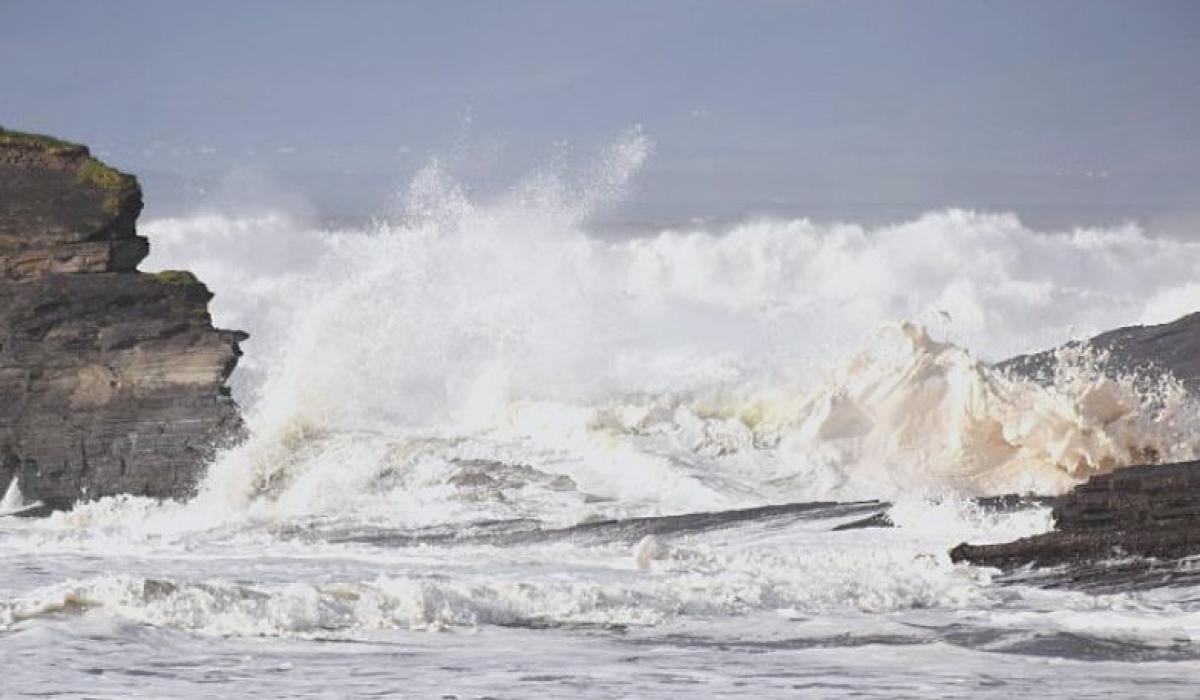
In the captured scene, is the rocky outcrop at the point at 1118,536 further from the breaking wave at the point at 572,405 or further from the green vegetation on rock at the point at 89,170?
the green vegetation on rock at the point at 89,170

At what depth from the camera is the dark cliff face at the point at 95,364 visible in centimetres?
1648

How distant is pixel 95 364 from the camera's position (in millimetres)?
16609

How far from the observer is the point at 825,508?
14062 millimetres

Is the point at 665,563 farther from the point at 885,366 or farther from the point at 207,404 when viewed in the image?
the point at 207,404

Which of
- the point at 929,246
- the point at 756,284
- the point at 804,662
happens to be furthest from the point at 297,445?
the point at 929,246

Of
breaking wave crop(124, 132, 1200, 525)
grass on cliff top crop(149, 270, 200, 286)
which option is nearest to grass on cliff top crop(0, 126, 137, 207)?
grass on cliff top crop(149, 270, 200, 286)

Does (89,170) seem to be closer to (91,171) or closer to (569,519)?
(91,171)

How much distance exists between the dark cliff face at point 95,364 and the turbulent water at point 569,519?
388mm

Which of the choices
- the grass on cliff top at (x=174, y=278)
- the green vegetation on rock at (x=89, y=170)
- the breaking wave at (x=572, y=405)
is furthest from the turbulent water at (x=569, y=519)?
the green vegetation on rock at (x=89, y=170)

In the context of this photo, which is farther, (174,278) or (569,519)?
(174,278)

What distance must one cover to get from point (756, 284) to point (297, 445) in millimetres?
26425

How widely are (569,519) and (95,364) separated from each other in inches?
180

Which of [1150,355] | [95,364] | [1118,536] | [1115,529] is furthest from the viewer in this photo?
[1150,355]

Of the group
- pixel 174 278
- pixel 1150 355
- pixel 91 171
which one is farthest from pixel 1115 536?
pixel 91 171
